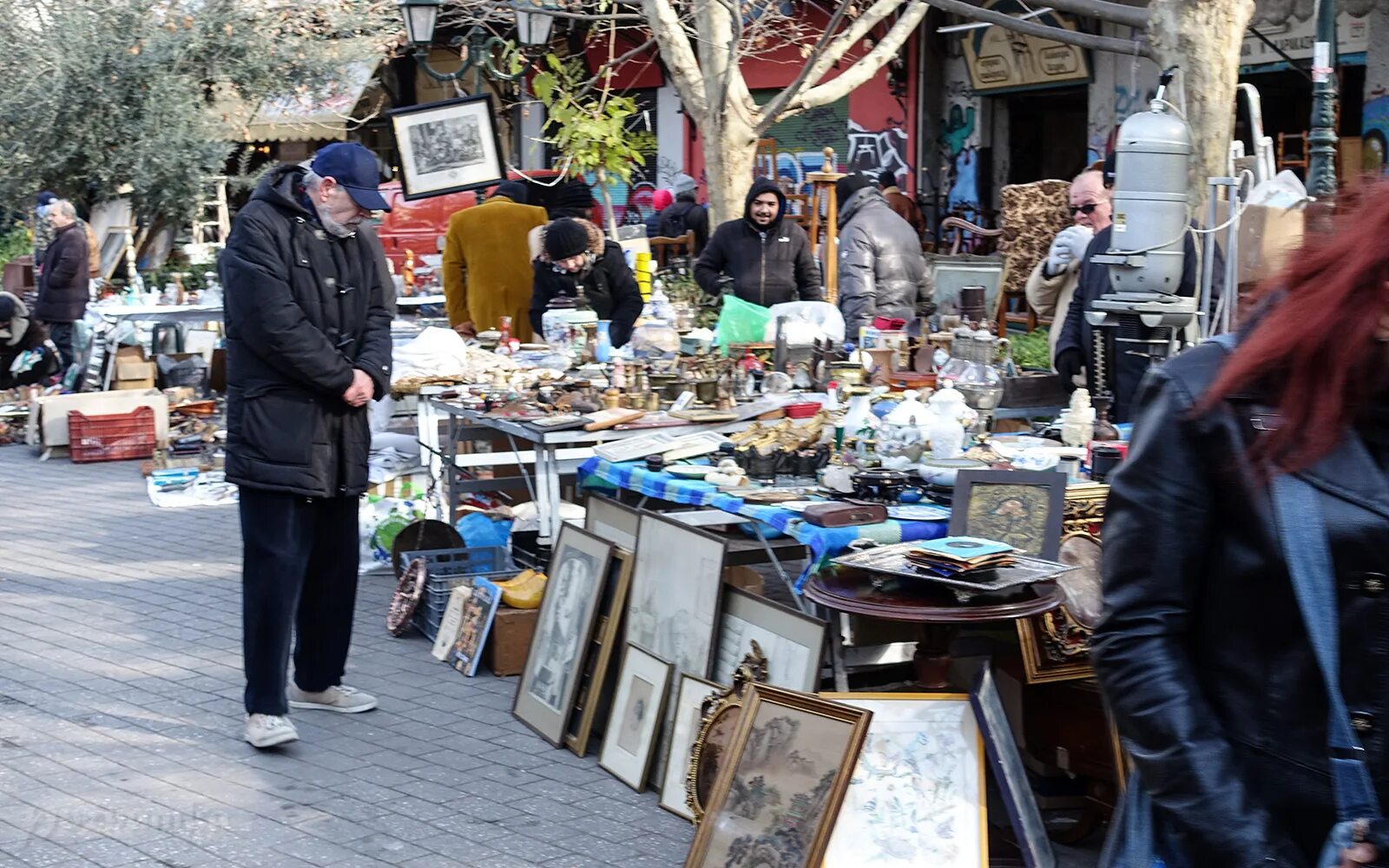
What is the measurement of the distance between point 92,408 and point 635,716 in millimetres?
8527

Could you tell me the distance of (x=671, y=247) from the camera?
16312 mm

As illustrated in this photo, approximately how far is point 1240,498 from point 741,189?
1030 centimetres

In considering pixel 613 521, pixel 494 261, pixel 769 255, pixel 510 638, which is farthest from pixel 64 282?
pixel 613 521

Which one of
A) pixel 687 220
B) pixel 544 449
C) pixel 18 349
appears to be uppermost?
pixel 687 220

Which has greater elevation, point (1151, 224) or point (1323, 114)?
point (1323, 114)

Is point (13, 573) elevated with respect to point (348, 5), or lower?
lower

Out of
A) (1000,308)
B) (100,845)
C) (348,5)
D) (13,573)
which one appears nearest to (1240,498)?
(100,845)

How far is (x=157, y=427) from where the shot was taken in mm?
12250

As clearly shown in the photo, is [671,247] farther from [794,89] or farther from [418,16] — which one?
[418,16]

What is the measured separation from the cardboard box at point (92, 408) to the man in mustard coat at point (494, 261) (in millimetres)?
3740

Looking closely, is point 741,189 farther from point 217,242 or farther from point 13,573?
point 217,242

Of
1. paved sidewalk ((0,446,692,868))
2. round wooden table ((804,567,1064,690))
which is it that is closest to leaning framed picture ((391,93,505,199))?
paved sidewalk ((0,446,692,868))

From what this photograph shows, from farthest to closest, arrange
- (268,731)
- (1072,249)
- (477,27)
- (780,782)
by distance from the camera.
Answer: (477,27), (1072,249), (268,731), (780,782)

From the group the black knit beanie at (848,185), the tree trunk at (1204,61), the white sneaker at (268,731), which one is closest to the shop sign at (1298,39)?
the black knit beanie at (848,185)
